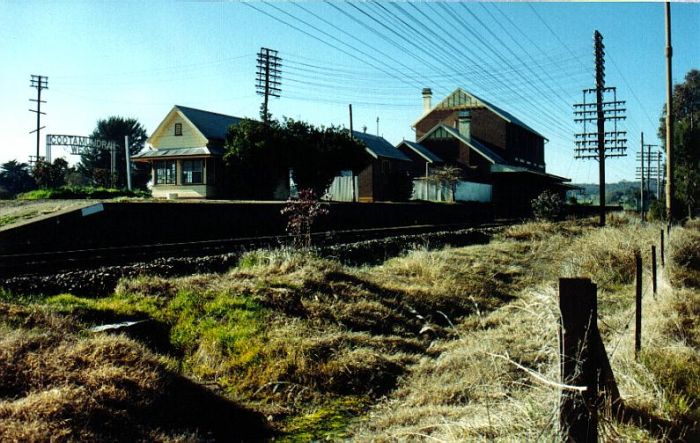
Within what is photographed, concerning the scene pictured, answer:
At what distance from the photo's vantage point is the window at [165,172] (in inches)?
1423

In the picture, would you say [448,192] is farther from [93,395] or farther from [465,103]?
[93,395]

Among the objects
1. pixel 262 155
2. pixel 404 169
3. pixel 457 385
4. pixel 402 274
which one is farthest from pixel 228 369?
pixel 404 169

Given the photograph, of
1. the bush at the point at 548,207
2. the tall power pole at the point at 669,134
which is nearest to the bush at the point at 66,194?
the bush at the point at 548,207

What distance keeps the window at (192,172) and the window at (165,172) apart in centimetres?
107

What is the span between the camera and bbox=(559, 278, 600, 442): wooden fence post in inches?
119

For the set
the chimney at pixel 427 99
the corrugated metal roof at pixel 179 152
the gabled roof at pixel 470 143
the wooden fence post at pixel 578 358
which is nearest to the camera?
the wooden fence post at pixel 578 358

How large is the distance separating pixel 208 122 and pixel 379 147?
1319 cm

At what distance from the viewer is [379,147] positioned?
1687 inches

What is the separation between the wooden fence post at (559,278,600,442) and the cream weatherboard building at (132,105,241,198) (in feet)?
106

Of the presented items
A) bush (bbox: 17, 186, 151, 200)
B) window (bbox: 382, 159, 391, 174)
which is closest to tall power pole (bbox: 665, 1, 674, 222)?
window (bbox: 382, 159, 391, 174)

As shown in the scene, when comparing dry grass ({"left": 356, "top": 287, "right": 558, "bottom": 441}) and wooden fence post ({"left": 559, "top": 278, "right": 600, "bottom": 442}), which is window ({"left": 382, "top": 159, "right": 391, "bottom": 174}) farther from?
wooden fence post ({"left": 559, "top": 278, "right": 600, "bottom": 442})

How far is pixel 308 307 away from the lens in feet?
26.8

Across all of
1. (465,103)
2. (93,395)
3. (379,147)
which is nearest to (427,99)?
(465,103)

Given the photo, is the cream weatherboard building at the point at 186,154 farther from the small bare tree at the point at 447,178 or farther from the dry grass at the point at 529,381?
the dry grass at the point at 529,381
